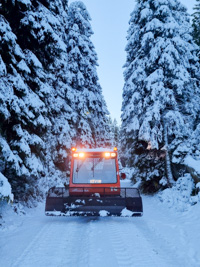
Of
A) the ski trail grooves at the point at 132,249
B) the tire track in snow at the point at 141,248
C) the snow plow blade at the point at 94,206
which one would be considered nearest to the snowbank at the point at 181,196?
the snow plow blade at the point at 94,206

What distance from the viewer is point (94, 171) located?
28.9 feet

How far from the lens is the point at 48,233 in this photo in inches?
250

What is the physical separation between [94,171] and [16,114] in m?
3.60

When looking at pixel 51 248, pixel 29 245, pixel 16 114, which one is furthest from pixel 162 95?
pixel 29 245

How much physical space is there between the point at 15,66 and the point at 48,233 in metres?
5.21

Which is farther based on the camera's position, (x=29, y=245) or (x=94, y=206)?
(x=94, y=206)

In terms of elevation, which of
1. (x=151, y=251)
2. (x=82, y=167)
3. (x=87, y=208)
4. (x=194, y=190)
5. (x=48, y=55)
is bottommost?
(x=151, y=251)

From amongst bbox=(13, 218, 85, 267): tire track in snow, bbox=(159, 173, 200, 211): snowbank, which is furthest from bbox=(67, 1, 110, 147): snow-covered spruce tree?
bbox=(13, 218, 85, 267): tire track in snow

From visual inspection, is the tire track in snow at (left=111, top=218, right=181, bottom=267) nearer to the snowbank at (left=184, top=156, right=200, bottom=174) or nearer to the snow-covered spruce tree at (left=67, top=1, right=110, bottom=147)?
the snowbank at (left=184, top=156, right=200, bottom=174)

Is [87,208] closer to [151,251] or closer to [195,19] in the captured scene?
[151,251]

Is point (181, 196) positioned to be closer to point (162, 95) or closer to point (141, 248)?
point (162, 95)

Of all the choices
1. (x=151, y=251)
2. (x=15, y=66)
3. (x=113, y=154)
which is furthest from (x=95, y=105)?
(x=151, y=251)

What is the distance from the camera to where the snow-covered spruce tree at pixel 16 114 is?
6.35 m

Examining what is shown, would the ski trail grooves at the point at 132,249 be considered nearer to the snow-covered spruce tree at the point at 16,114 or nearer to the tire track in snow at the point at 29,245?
the tire track in snow at the point at 29,245
